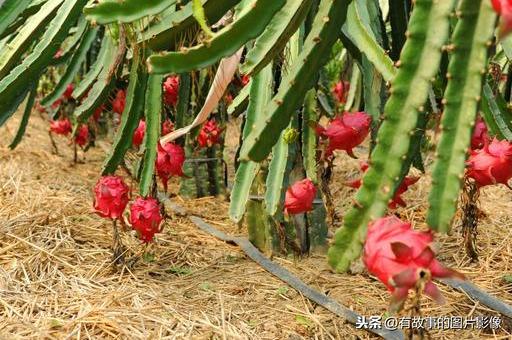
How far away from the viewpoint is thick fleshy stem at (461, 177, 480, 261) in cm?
222

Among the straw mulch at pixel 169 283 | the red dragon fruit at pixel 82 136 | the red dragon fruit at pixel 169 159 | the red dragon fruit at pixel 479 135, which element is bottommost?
the straw mulch at pixel 169 283

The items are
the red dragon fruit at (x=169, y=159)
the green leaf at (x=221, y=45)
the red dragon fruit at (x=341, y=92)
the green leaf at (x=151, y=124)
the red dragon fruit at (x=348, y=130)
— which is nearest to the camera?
the green leaf at (x=221, y=45)

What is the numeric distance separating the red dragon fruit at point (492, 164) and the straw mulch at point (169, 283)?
0.53m

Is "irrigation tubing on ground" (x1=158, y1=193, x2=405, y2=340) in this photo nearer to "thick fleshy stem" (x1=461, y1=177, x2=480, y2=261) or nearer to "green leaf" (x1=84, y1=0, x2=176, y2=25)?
"thick fleshy stem" (x1=461, y1=177, x2=480, y2=261)

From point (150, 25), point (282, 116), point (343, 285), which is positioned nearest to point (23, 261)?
point (150, 25)

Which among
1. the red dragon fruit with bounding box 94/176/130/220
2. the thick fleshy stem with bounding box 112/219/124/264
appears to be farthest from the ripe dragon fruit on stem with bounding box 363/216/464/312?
the thick fleshy stem with bounding box 112/219/124/264

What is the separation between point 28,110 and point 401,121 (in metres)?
2.27

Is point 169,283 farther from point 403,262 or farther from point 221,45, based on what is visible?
point 403,262

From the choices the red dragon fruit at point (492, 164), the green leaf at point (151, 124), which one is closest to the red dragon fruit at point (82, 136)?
the green leaf at point (151, 124)

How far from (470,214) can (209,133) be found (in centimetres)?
133

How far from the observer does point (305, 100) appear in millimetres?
2145

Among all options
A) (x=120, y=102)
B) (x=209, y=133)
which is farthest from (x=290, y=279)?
(x=120, y=102)

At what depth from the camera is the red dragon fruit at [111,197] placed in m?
2.16

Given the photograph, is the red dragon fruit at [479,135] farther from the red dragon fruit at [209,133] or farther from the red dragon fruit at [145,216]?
the red dragon fruit at [209,133]
